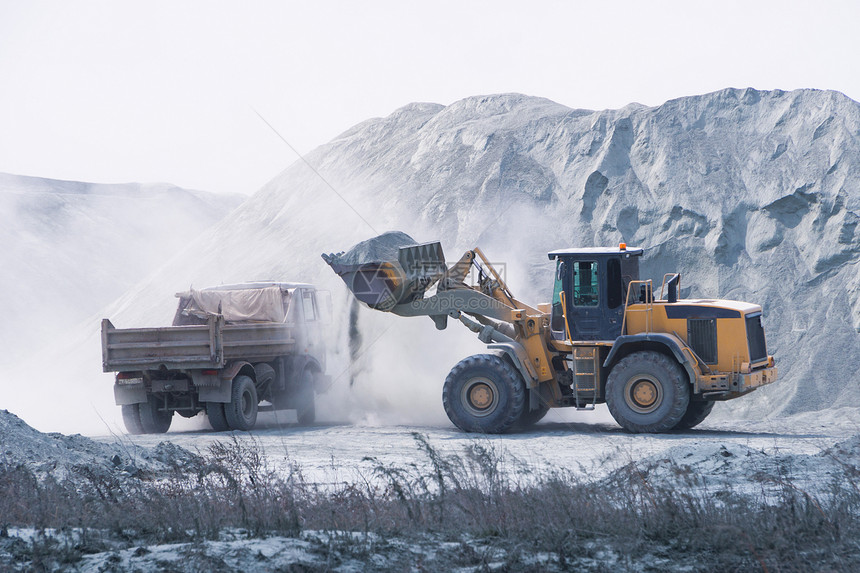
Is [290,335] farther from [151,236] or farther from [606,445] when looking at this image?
[151,236]

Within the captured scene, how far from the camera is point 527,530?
239 inches

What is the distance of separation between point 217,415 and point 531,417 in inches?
208

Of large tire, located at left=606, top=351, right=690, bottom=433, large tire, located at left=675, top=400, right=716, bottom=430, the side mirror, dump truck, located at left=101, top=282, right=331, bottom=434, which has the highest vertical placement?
the side mirror

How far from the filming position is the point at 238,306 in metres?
16.6

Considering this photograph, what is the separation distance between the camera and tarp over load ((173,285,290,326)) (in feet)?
54.1

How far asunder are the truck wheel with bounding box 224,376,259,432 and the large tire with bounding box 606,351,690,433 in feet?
19.9

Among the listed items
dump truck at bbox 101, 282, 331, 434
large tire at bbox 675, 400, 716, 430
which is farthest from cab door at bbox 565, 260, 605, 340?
dump truck at bbox 101, 282, 331, 434

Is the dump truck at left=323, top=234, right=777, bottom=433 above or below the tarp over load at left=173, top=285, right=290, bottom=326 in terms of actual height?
below

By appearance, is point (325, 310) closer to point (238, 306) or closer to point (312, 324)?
point (312, 324)

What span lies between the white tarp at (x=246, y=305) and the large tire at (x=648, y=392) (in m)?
6.44

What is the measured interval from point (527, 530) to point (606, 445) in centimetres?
632

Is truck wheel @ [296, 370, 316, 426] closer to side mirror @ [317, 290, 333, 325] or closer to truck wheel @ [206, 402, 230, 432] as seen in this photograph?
Result: side mirror @ [317, 290, 333, 325]

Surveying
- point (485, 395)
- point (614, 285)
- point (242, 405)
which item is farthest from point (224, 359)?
point (614, 285)

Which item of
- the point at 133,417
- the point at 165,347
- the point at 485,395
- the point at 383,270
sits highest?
the point at 383,270
